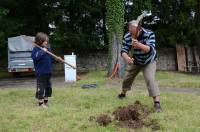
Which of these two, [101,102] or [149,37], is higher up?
[149,37]

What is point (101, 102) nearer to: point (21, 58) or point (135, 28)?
point (135, 28)

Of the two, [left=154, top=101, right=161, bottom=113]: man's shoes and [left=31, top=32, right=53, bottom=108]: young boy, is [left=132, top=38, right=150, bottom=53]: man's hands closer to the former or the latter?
[left=154, top=101, right=161, bottom=113]: man's shoes

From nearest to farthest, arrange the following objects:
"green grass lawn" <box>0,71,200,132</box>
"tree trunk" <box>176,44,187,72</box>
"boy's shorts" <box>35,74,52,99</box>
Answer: "green grass lawn" <box>0,71,200,132</box>, "boy's shorts" <box>35,74,52,99</box>, "tree trunk" <box>176,44,187,72</box>

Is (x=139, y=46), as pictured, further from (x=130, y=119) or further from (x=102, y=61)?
(x=102, y=61)

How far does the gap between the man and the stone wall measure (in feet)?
80.1

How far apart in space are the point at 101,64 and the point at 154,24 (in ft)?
15.5

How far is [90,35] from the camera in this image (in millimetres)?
34781

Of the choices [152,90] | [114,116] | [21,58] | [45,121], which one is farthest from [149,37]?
[21,58]

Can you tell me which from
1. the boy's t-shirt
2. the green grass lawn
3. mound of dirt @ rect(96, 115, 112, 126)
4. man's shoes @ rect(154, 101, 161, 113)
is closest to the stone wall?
the green grass lawn

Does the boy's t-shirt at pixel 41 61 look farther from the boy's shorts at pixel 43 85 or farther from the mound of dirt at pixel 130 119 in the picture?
the mound of dirt at pixel 130 119

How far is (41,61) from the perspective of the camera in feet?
37.5

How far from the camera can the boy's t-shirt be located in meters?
11.3

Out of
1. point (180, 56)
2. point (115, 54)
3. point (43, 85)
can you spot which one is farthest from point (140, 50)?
point (180, 56)

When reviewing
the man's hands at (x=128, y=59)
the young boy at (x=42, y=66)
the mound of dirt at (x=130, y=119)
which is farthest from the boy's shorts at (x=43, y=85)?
the mound of dirt at (x=130, y=119)
